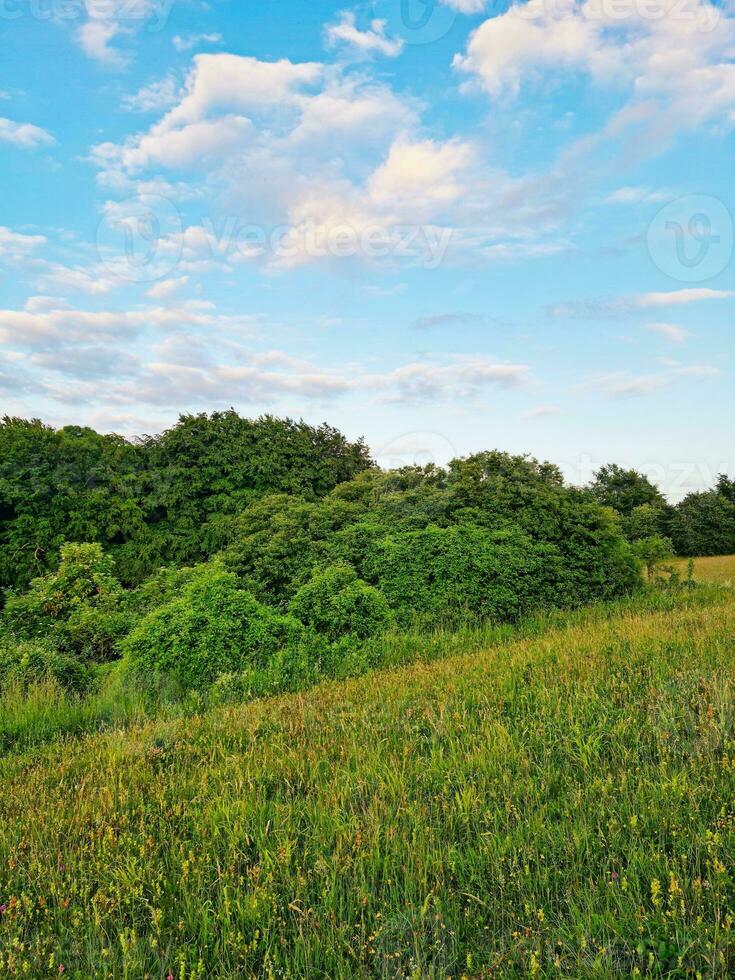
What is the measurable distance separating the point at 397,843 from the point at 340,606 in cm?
676

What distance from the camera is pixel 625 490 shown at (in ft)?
103

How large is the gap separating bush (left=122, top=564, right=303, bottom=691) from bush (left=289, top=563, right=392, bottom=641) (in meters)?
0.56

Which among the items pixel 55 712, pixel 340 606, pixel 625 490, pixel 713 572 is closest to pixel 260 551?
pixel 340 606

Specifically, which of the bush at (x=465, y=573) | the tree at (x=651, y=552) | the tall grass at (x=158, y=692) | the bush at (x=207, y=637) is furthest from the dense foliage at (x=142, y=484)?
the tree at (x=651, y=552)

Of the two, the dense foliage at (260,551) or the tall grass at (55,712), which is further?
the dense foliage at (260,551)

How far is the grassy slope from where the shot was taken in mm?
2600

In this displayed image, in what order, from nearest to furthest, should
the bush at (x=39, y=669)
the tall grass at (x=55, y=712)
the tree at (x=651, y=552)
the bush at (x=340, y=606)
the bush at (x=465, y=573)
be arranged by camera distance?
the tall grass at (x=55, y=712)
the bush at (x=39, y=669)
the bush at (x=340, y=606)
the bush at (x=465, y=573)
the tree at (x=651, y=552)

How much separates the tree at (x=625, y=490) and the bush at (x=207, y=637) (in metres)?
25.6

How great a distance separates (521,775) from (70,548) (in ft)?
41.8

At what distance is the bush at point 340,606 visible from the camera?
991cm

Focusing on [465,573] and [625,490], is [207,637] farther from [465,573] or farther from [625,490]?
[625,490]

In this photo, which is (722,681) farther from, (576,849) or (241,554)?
(241,554)

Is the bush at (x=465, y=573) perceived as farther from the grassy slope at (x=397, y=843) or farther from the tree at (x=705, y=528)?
the tree at (x=705, y=528)

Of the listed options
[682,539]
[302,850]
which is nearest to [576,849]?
[302,850]
